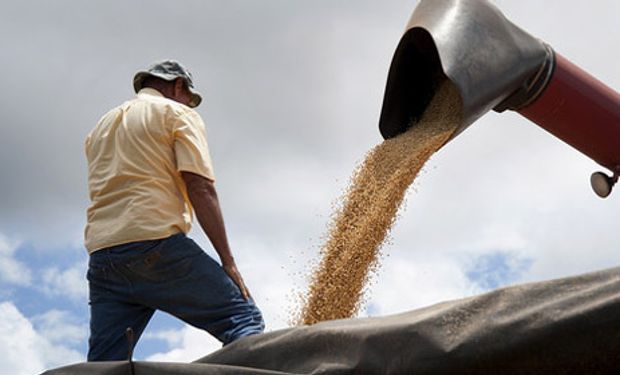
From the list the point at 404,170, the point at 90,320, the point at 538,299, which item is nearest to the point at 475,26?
the point at 404,170

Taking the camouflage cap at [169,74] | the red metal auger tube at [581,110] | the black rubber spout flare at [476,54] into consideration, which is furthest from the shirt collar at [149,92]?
the red metal auger tube at [581,110]

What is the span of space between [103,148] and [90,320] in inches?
22.6

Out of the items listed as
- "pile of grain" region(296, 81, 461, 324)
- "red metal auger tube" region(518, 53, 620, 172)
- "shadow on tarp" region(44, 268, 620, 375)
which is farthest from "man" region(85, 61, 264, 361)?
"red metal auger tube" region(518, 53, 620, 172)

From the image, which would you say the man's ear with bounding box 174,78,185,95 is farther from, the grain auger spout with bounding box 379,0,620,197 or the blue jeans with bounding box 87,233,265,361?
the grain auger spout with bounding box 379,0,620,197

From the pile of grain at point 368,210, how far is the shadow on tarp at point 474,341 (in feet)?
5.08

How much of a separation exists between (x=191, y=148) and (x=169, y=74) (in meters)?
0.48

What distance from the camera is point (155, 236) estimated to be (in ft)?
9.43

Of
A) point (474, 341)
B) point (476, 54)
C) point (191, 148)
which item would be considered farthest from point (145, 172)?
point (474, 341)

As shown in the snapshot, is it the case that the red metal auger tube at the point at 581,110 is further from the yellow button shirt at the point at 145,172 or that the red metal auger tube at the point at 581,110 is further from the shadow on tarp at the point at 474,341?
the shadow on tarp at the point at 474,341

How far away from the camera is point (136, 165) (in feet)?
9.87

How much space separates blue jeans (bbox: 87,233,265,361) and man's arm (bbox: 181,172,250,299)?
0.15 feet

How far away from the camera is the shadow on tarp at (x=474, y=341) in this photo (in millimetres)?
1563

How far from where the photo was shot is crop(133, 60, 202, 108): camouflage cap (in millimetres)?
3322

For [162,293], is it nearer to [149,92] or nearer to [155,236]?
[155,236]
